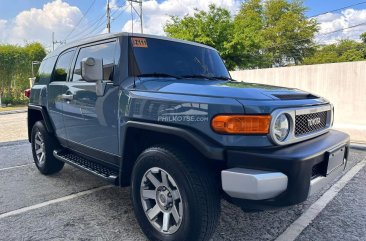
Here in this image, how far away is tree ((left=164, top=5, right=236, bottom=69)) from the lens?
1938cm

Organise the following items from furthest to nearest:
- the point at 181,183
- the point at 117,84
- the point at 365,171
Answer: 1. the point at 365,171
2. the point at 117,84
3. the point at 181,183

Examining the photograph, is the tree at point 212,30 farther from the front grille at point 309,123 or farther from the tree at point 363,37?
the tree at point 363,37

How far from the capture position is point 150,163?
2691mm

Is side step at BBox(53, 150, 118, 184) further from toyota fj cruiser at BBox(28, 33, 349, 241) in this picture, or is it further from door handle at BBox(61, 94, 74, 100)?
door handle at BBox(61, 94, 74, 100)

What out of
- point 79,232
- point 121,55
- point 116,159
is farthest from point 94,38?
point 79,232

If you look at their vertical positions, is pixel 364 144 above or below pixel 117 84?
below

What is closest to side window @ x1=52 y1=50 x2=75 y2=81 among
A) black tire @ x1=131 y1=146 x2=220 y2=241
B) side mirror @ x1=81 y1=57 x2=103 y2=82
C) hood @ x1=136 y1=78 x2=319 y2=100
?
side mirror @ x1=81 y1=57 x2=103 y2=82

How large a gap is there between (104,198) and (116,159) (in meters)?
0.88

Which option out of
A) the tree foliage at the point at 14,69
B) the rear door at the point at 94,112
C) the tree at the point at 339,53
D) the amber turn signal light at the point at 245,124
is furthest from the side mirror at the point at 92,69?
the tree at the point at 339,53

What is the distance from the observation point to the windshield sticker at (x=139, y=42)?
334 cm

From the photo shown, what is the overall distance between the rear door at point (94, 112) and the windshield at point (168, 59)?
249 mm

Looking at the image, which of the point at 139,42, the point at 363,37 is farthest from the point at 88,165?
the point at 363,37

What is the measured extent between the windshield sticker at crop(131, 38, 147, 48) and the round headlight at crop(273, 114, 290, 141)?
5.60 feet

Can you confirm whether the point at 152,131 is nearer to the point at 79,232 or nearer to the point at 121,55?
the point at 121,55
